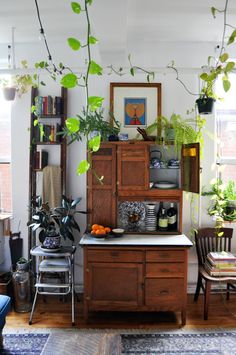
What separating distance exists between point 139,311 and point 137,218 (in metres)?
0.95

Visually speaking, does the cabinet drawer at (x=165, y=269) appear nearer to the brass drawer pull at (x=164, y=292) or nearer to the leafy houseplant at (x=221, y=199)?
the brass drawer pull at (x=164, y=292)

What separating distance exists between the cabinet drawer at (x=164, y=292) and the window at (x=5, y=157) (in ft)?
6.38

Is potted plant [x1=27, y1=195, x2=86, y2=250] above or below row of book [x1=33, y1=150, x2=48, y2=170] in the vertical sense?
below

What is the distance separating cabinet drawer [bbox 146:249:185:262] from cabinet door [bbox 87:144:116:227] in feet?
1.81

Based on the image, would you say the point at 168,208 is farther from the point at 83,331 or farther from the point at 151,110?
the point at 83,331

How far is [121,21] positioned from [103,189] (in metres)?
1.61

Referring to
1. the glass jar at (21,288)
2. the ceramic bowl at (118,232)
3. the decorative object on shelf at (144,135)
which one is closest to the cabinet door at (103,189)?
the ceramic bowl at (118,232)

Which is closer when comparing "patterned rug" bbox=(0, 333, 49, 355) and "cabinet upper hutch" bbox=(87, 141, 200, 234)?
"patterned rug" bbox=(0, 333, 49, 355)

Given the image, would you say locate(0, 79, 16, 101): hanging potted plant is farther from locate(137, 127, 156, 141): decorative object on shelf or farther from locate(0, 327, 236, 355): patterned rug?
locate(0, 327, 236, 355): patterned rug

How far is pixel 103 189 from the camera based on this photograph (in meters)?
3.39

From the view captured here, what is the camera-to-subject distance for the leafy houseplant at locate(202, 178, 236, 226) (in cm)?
365

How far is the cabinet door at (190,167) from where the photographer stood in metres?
3.09

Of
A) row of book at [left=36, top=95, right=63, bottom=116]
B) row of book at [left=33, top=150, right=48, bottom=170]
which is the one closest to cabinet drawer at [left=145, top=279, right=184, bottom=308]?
row of book at [left=33, top=150, right=48, bottom=170]

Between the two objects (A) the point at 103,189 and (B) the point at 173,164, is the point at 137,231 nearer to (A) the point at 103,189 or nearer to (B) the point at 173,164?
(A) the point at 103,189
